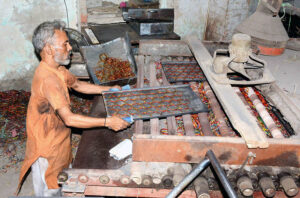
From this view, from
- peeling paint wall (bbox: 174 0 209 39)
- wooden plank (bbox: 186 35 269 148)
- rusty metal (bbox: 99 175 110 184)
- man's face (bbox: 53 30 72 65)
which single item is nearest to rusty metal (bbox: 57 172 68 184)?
rusty metal (bbox: 99 175 110 184)

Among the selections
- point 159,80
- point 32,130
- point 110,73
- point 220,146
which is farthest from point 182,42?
point 32,130

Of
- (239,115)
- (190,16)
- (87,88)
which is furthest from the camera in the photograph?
(190,16)

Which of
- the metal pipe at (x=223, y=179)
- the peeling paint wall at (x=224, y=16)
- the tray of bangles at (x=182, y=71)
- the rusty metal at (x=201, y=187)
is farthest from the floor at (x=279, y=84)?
the metal pipe at (x=223, y=179)

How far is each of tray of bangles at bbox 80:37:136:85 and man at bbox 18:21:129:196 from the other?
2.81ft

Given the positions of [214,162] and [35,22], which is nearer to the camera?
[214,162]

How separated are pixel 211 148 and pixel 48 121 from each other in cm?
196

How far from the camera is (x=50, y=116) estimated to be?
3182 millimetres

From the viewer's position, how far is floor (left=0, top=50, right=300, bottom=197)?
174 inches

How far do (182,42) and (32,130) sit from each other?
2.90 m

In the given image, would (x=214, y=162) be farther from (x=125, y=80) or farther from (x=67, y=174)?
(x=125, y=80)

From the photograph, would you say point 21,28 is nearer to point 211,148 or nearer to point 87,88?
point 87,88

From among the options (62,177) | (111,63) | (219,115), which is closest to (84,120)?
(62,177)

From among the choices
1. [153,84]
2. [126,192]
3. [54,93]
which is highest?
[54,93]

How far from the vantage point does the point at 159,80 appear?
4094mm
